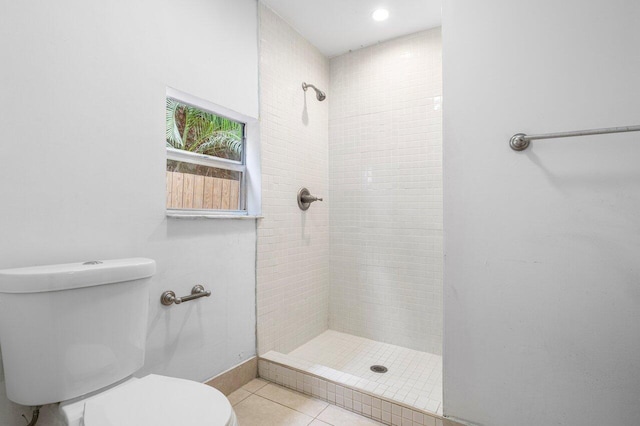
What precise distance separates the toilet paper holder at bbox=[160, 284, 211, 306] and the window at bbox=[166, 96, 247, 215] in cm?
40

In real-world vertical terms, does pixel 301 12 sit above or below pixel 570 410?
above

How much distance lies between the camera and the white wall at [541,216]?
3.71 ft

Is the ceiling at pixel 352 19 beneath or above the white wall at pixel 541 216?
above

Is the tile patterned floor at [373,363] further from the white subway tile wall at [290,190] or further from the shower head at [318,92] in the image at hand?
the shower head at [318,92]

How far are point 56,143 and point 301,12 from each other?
1.63 meters

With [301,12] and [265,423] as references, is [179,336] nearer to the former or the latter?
[265,423]

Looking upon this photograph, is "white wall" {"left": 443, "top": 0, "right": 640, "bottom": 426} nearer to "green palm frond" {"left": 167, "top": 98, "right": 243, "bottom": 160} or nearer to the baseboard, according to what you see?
the baseboard

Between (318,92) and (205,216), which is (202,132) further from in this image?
(318,92)

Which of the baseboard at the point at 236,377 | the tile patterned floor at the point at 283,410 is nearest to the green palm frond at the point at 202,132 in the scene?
the baseboard at the point at 236,377

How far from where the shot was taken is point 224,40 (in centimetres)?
172

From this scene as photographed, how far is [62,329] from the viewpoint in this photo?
94 centimetres

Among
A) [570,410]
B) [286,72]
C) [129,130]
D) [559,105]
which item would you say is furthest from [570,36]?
[129,130]

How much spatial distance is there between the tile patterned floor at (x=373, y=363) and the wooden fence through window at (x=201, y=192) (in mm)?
969

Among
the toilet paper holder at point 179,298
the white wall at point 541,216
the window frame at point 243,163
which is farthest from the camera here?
the window frame at point 243,163
